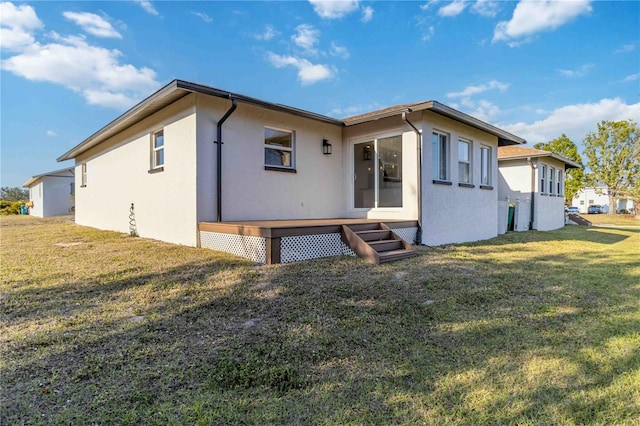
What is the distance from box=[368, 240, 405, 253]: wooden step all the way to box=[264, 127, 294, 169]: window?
3052mm

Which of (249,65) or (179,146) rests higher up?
(249,65)

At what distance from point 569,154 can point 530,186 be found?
2290cm

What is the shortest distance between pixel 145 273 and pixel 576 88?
18.7 meters

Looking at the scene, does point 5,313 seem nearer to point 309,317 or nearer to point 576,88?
point 309,317

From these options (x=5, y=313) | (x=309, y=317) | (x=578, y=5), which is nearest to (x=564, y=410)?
(x=309, y=317)

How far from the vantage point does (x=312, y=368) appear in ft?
7.64

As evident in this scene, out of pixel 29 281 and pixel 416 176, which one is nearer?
pixel 29 281

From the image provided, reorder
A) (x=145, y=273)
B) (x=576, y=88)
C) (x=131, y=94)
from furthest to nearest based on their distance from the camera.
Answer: (x=131, y=94) < (x=576, y=88) < (x=145, y=273)

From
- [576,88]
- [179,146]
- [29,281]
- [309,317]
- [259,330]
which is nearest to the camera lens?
[259,330]

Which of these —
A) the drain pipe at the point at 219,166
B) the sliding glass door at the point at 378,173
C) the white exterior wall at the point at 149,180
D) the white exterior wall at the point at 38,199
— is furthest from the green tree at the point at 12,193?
the sliding glass door at the point at 378,173

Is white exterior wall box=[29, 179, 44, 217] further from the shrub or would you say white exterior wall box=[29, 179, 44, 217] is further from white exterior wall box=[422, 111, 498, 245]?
white exterior wall box=[422, 111, 498, 245]

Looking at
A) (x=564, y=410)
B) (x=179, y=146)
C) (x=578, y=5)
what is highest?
(x=578, y=5)

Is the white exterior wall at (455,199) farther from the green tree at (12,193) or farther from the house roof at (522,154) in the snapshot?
the green tree at (12,193)

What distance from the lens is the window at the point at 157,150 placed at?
8172mm
